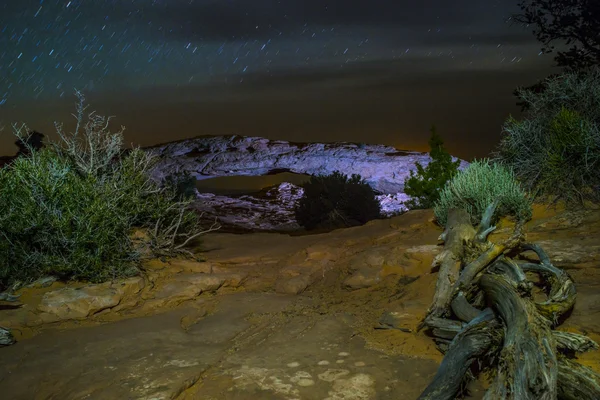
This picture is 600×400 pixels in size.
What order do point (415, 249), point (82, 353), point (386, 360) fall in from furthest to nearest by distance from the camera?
point (415, 249), point (82, 353), point (386, 360)

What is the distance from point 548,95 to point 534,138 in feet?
4.10

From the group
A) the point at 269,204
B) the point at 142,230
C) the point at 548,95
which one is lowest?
the point at 269,204

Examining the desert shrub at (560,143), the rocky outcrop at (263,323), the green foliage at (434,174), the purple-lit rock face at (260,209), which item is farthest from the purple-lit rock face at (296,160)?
the rocky outcrop at (263,323)

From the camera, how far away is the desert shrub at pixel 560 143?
7.77 metres

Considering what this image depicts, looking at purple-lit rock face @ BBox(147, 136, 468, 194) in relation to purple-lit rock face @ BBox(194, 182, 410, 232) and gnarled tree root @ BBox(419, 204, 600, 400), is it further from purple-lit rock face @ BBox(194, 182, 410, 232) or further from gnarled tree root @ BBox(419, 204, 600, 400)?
gnarled tree root @ BBox(419, 204, 600, 400)

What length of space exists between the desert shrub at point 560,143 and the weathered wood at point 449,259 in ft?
6.67

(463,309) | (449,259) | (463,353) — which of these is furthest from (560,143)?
(463,353)

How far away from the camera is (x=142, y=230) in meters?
7.55

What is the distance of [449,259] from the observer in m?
5.72

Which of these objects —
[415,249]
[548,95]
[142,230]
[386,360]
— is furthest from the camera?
[548,95]

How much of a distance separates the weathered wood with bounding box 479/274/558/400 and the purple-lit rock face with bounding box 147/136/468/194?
49.3 ft

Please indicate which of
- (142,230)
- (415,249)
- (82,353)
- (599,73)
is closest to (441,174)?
(599,73)

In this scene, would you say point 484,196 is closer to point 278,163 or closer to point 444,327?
point 444,327

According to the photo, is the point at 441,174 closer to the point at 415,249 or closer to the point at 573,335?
the point at 415,249
